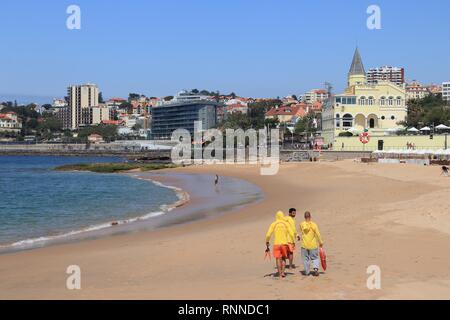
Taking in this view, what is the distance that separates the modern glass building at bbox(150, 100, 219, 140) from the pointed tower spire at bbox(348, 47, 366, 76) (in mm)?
94329

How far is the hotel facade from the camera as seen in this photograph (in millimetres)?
73438

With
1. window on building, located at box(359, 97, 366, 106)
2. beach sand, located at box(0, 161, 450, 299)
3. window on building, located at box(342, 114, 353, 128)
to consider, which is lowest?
beach sand, located at box(0, 161, 450, 299)

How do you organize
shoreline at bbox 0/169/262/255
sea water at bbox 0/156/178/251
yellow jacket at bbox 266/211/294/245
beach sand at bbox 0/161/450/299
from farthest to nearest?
sea water at bbox 0/156/178/251, shoreline at bbox 0/169/262/255, yellow jacket at bbox 266/211/294/245, beach sand at bbox 0/161/450/299

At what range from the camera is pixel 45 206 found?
28734 mm

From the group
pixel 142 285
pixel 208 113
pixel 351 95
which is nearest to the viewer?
pixel 142 285

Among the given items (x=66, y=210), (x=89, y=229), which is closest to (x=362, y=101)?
(x=66, y=210)

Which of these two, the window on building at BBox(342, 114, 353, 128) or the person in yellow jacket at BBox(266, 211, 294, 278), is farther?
the window on building at BBox(342, 114, 353, 128)

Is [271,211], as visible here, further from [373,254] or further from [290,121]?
[290,121]

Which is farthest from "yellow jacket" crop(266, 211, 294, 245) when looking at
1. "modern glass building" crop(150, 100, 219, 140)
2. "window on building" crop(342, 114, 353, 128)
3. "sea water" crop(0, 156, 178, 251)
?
"modern glass building" crop(150, 100, 219, 140)

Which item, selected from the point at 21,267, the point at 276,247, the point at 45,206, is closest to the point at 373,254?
the point at 276,247

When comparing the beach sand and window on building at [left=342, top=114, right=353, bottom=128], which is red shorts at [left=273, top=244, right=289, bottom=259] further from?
window on building at [left=342, top=114, right=353, bottom=128]


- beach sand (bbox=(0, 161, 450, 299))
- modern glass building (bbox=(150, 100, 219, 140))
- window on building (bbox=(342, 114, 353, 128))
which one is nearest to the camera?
beach sand (bbox=(0, 161, 450, 299))

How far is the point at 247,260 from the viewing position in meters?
12.2

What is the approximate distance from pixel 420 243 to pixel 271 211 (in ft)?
34.7
